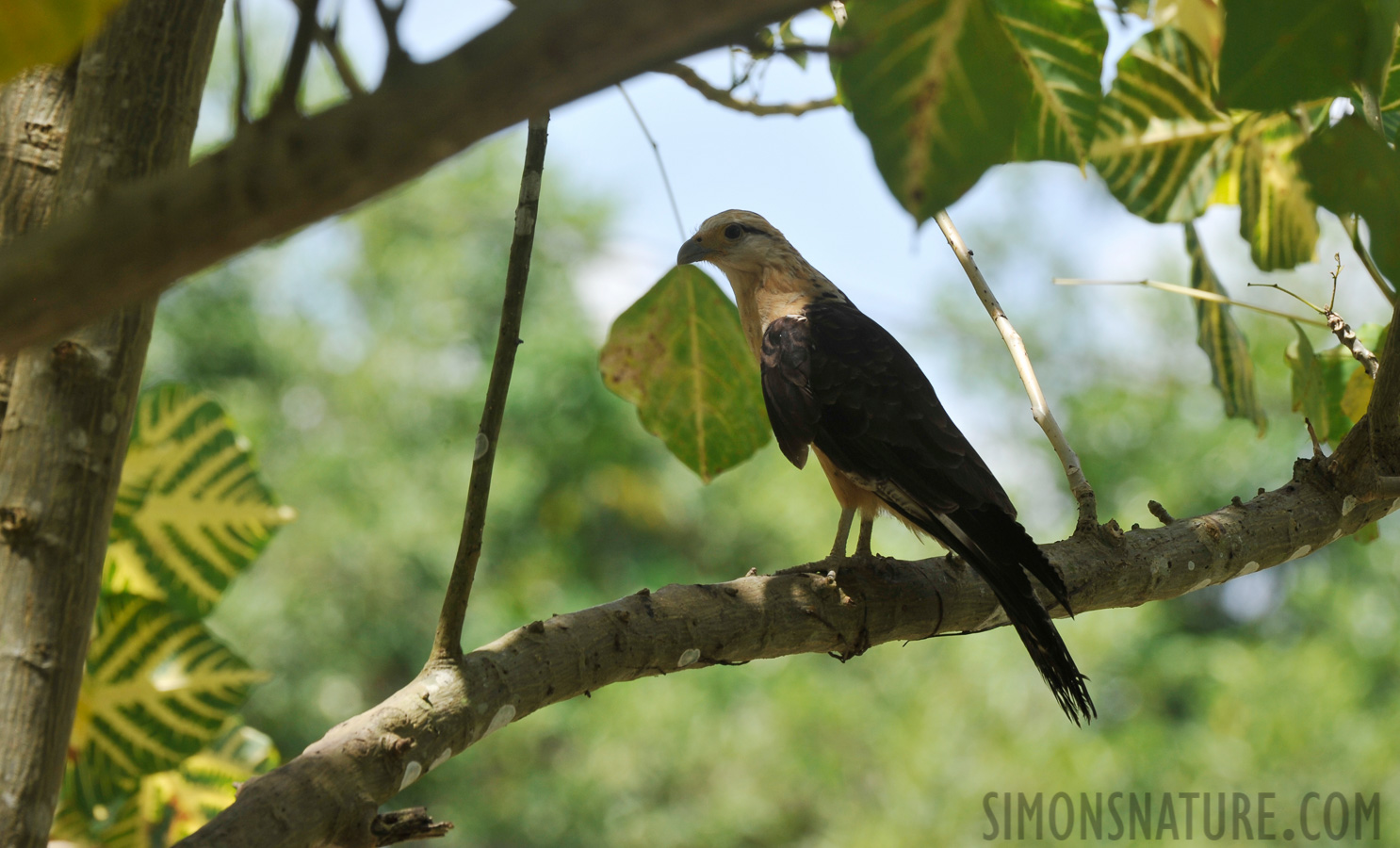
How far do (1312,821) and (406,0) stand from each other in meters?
9.23

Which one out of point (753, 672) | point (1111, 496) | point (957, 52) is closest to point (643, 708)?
point (753, 672)

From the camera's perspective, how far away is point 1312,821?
755 centimetres

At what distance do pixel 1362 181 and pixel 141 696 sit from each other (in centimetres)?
219

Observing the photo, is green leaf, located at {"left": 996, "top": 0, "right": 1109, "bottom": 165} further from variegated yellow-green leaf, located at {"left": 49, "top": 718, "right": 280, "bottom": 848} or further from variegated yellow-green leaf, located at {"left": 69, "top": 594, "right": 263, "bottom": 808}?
variegated yellow-green leaf, located at {"left": 49, "top": 718, "right": 280, "bottom": 848}

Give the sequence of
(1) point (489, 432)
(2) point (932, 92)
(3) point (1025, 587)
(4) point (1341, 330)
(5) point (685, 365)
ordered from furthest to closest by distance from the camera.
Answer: (5) point (685, 365) → (4) point (1341, 330) → (3) point (1025, 587) → (1) point (489, 432) → (2) point (932, 92)

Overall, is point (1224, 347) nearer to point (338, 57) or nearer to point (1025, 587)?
point (1025, 587)

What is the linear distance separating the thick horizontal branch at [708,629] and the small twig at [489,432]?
63mm

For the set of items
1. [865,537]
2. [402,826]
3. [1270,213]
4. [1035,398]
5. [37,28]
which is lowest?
[402,826]

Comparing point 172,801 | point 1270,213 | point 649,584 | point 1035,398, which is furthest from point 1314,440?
point 649,584

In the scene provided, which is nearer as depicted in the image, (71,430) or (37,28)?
(37,28)

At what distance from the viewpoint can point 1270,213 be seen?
2.05 metres

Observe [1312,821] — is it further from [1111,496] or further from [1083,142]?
[1083,142]

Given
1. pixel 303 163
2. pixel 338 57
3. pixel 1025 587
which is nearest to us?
pixel 303 163

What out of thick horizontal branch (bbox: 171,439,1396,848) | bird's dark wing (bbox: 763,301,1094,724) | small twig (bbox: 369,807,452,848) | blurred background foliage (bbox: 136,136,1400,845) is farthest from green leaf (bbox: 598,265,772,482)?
blurred background foliage (bbox: 136,136,1400,845)
